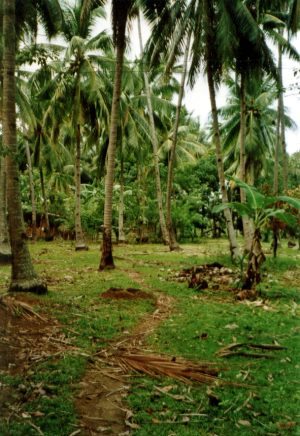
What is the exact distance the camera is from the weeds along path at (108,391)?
4.13 meters

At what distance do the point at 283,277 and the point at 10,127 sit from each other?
880cm

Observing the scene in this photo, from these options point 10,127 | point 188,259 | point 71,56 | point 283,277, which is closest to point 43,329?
point 10,127

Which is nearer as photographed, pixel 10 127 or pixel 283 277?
pixel 10 127

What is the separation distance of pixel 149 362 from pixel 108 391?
2.81 feet

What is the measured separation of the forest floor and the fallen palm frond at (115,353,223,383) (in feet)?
0.04

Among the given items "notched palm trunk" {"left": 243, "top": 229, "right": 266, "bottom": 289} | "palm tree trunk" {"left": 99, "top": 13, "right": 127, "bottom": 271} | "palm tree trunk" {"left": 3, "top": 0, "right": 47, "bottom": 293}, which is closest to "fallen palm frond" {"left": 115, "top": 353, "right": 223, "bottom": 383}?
"palm tree trunk" {"left": 3, "top": 0, "right": 47, "bottom": 293}

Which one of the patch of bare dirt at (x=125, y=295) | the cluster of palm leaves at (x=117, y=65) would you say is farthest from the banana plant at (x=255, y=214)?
the cluster of palm leaves at (x=117, y=65)

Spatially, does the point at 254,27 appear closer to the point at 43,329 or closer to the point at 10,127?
the point at 10,127

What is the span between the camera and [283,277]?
13070 mm

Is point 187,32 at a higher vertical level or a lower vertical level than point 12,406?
higher

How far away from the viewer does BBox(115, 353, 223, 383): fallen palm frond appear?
5234 mm

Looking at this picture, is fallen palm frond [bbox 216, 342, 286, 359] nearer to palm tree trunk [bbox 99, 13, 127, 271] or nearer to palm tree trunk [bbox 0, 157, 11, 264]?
palm tree trunk [bbox 99, 13, 127, 271]

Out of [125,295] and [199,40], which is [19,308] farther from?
[199,40]

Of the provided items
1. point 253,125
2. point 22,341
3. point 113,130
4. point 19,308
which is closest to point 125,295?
point 19,308
